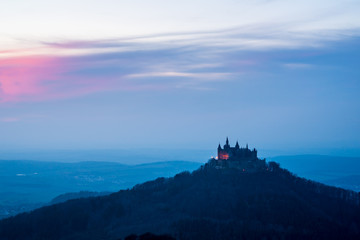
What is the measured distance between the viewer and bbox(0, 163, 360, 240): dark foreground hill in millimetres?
113000

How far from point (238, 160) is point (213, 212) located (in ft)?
84.9

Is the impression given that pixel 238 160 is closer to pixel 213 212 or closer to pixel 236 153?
pixel 236 153

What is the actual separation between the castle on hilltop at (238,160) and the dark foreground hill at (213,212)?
229 cm

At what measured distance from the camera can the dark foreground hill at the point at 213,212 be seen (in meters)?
113

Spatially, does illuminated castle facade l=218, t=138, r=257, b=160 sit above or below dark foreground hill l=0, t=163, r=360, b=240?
above

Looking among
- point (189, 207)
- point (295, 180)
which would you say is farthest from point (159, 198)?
point (295, 180)

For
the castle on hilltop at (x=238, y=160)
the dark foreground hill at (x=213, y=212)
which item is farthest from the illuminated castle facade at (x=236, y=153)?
the dark foreground hill at (x=213, y=212)

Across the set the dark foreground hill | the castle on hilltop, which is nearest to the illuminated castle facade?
the castle on hilltop

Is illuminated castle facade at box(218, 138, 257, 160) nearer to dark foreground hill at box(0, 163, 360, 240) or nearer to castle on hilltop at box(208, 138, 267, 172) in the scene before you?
castle on hilltop at box(208, 138, 267, 172)

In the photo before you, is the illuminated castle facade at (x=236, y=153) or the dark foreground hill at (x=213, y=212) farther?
the illuminated castle facade at (x=236, y=153)

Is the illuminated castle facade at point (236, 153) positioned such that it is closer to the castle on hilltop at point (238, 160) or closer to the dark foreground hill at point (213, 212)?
the castle on hilltop at point (238, 160)

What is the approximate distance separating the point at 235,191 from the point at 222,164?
16428 mm

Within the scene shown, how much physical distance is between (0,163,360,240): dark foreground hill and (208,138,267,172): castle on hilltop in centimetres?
229

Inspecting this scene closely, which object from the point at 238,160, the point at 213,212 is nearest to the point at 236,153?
the point at 238,160
